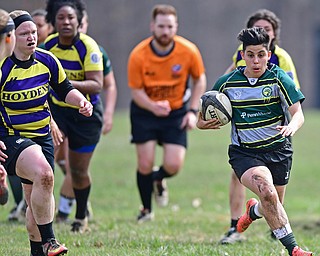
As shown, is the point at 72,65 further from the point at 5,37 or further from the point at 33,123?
the point at 5,37

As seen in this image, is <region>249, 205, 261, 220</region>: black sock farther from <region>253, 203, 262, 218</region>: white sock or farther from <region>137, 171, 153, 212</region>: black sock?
<region>137, 171, 153, 212</region>: black sock

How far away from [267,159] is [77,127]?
7.94 ft

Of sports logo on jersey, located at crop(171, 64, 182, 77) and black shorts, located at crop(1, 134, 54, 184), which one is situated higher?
sports logo on jersey, located at crop(171, 64, 182, 77)

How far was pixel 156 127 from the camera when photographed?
922 centimetres

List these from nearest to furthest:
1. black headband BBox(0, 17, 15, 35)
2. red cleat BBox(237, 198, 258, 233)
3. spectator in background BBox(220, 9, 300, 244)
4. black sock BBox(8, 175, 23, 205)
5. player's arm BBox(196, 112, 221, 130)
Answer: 1. black headband BBox(0, 17, 15, 35)
2. player's arm BBox(196, 112, 221, 130)
3. red cleat BBox(237, 198, 258, 233)
4. spectator in background BBox(220, 9, 300, 244)
5. black sock BBox(8, 175, 23, 205)

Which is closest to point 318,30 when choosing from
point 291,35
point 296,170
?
point 291,35

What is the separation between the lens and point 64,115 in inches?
317

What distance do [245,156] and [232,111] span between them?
1.24ft

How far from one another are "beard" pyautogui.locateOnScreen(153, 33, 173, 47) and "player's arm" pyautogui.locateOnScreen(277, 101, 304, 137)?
319cm

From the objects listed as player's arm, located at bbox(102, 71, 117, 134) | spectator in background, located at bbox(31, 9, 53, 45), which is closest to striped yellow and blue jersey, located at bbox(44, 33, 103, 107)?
spectator in background, located at bbox(31, 9, 53, 45)

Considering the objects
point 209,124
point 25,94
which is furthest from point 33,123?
point 209,124

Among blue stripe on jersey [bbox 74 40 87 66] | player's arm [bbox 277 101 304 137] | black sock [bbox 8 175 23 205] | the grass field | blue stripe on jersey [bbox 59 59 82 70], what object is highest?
blue stripe on jersey [bbox 74 40 87 66]

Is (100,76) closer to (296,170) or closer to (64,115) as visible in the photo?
(64,115)

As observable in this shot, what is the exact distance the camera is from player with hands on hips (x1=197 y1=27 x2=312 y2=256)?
619 centimetres
